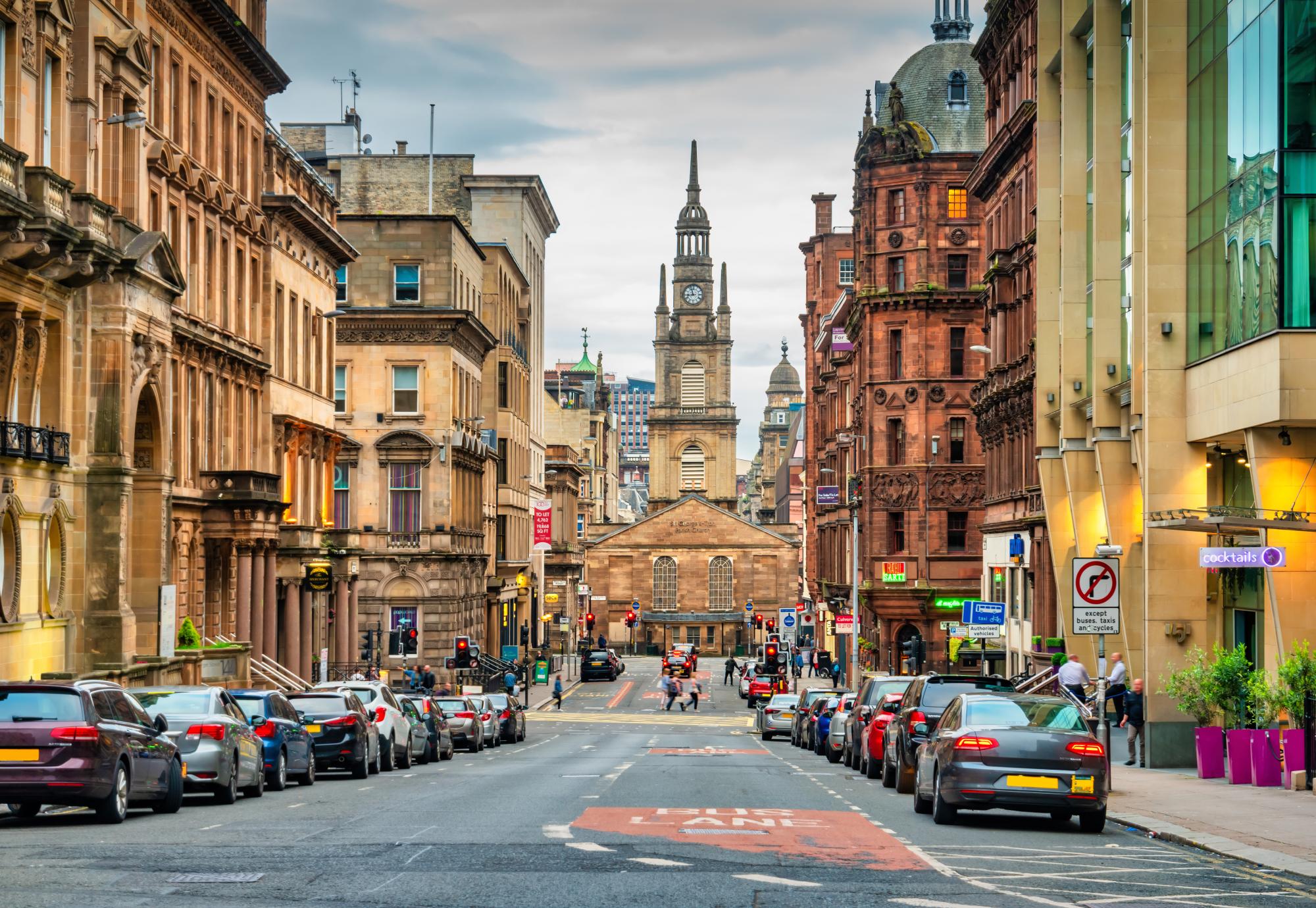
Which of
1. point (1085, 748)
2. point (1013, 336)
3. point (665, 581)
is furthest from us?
point (665, 581)

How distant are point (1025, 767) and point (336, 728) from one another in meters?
12.7

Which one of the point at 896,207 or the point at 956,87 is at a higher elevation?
the point at 956,87

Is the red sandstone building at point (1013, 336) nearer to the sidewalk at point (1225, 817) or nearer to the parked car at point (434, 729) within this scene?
the parked car at point (434, 729)

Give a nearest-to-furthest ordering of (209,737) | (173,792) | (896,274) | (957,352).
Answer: (173,792)
(209,737)
(957,352)
(896,274)

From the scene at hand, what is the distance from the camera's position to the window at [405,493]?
228ft

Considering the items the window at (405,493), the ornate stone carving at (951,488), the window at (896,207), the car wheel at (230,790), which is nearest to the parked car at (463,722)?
the car wheel at (230,790)

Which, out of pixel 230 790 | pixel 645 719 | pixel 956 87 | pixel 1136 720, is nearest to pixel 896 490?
pixel 645 719

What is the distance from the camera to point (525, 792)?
77.9 feet

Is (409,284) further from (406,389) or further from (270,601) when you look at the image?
(270,601)

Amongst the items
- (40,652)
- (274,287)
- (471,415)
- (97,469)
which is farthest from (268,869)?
(471,415)

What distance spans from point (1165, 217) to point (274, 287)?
25.7m

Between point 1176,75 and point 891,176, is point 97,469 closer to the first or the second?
point 1176,75

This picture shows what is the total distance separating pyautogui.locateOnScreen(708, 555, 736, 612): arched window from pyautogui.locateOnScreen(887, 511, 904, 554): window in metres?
85.0

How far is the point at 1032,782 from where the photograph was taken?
59.7 ft
